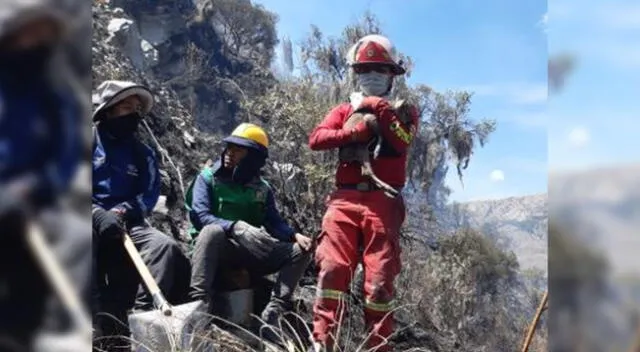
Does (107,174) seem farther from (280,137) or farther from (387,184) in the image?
(280,137)

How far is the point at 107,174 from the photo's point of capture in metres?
3.38

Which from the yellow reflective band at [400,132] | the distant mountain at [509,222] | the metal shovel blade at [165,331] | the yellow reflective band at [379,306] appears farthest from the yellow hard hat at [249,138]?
the distant mountain at [509,222]

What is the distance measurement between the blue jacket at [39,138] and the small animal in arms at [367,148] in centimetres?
284

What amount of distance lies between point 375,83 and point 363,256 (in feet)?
2.78

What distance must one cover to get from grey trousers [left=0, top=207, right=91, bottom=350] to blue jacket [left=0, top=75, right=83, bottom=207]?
26 mm

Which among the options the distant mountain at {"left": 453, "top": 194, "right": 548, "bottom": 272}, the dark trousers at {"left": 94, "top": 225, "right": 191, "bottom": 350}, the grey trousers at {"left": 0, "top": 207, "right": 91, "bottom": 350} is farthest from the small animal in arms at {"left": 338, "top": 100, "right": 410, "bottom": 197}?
the distant mountain at {"left": 453, "top": 194, "right": 548, "bottom": 272}

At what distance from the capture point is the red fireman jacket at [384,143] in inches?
139

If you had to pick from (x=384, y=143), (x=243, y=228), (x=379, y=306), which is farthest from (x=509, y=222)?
(x=379, y=306)

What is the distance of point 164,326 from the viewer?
2.70 m

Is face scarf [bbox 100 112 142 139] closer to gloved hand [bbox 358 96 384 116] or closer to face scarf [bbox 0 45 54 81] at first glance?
gloved hand [bbox 358 96 384 116]

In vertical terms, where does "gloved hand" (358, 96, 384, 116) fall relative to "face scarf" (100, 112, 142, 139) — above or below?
above

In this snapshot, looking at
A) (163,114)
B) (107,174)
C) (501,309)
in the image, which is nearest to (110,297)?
(107,174)

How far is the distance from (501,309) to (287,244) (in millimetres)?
5743

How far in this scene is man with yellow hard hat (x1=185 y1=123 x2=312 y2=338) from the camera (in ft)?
11.5
